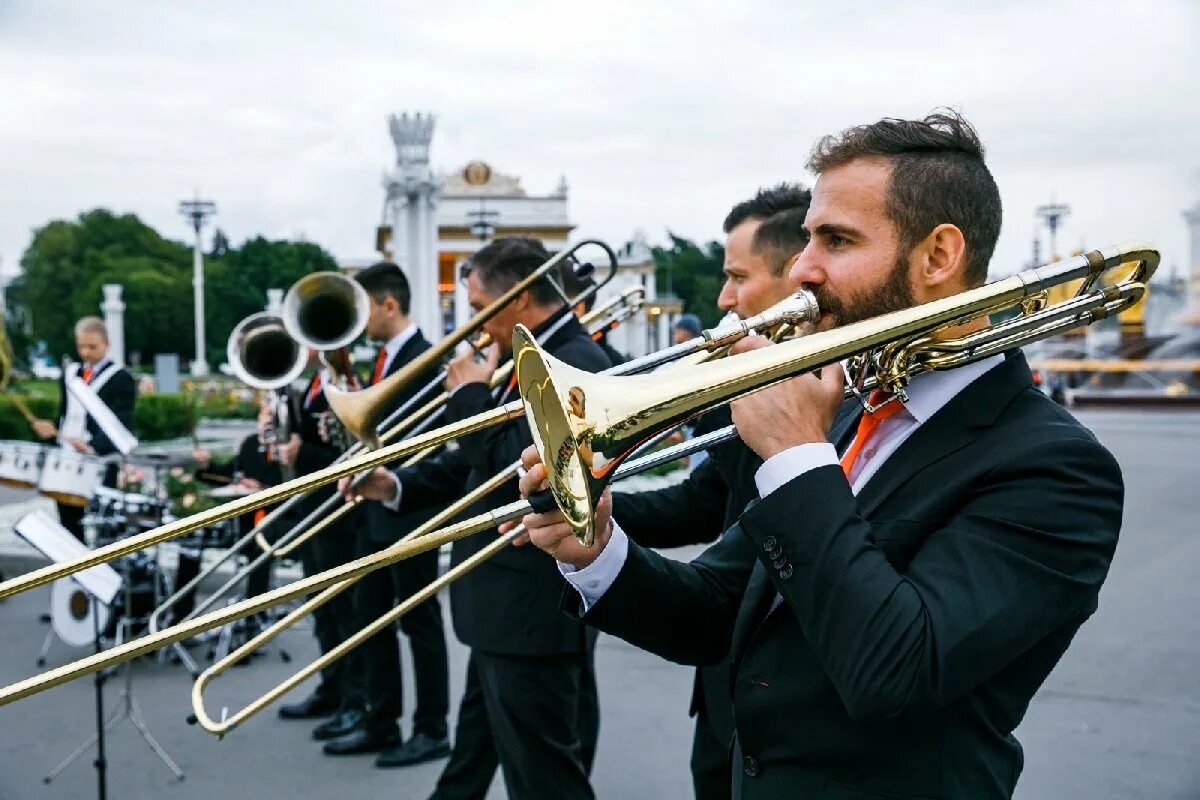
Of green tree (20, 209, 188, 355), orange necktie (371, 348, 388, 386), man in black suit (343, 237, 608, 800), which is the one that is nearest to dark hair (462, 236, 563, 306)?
man in black suit (343, 237, 608, 800)

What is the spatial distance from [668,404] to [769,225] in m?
2.09

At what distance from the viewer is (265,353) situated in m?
5.89

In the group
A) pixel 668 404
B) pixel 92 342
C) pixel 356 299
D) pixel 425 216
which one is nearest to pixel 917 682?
pixel 668 404

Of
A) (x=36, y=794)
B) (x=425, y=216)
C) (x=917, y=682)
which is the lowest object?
(x=36, y=794)

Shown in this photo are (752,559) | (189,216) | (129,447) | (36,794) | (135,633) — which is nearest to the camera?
(752,559)

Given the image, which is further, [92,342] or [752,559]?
[92,342]

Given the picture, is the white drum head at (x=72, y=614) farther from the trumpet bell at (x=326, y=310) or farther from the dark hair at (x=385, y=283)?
the dark hair at (x=385, y=283)

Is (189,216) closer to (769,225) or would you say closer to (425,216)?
(425,216)

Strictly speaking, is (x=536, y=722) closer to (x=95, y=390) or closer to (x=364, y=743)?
(x=364, y=743)

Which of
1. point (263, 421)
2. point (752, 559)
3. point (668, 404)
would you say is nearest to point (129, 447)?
point (263, 421)

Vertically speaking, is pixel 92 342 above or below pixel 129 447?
above

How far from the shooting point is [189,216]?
37.3 m

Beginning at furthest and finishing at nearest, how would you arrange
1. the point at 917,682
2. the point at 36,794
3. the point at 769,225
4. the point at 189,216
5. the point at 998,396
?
the point at 189,216 → the point at 36,794 → the point at 769,225 → the point at 998,396 → the point at 917,682

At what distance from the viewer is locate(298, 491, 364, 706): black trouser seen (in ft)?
18.2
